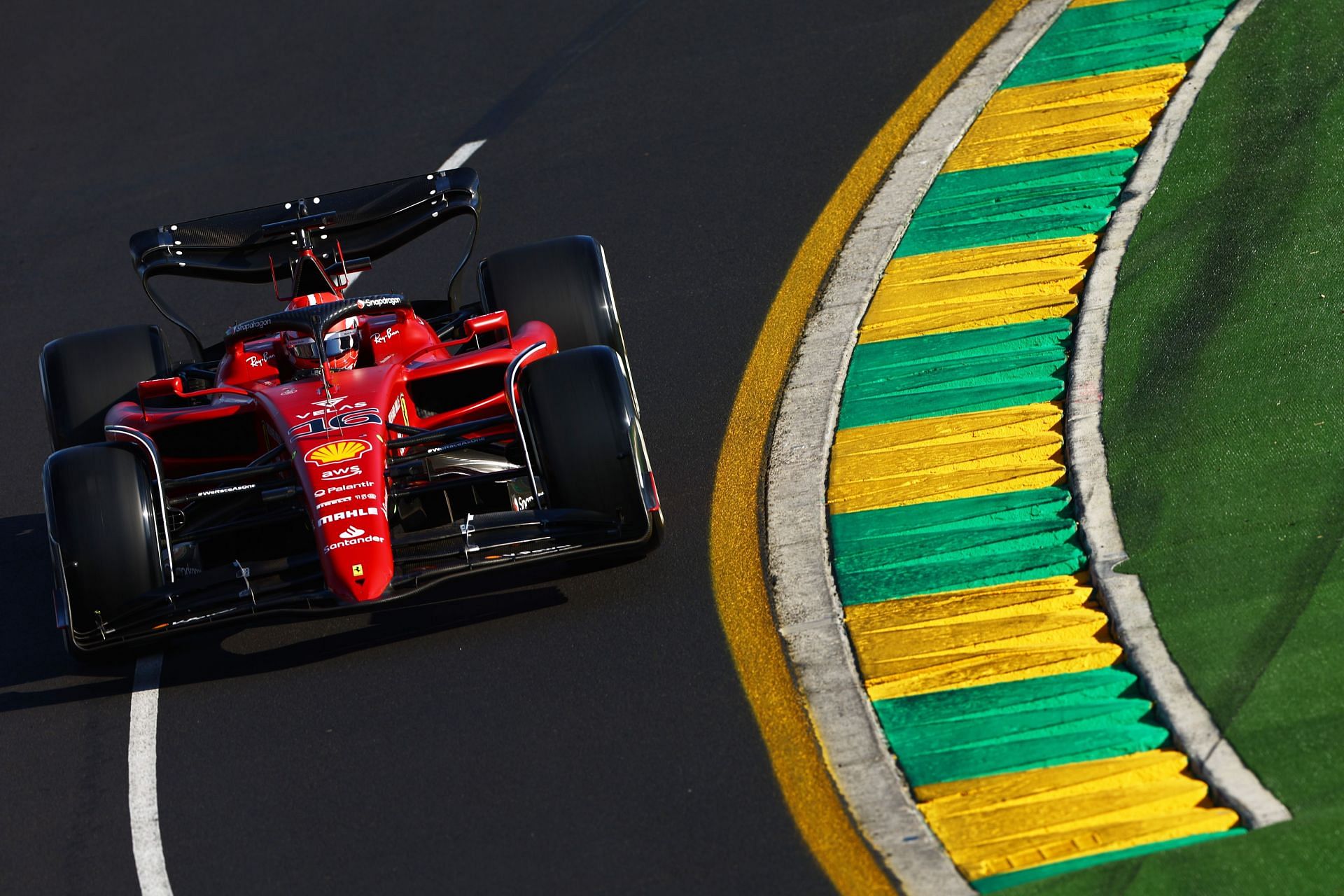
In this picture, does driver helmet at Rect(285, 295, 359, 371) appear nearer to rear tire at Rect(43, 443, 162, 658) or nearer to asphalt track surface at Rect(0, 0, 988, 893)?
rear tire at Rect(43, 443, 162, 658)

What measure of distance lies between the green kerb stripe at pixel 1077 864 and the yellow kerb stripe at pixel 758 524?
33 cm

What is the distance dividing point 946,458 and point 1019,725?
1.99 metres

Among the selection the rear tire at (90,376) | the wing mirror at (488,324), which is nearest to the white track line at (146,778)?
the rear tire at (90,376)

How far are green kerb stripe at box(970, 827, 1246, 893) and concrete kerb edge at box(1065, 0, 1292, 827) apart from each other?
173 mm

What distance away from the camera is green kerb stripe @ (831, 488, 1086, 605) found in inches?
277

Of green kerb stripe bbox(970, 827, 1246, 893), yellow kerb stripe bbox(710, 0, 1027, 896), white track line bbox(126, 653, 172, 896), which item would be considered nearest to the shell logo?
white track line bbox(126, 653, 172, 896)

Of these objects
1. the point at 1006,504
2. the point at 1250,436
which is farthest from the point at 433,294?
the point at 1250,436

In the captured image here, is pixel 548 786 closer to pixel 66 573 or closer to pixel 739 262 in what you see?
pixel 66 573

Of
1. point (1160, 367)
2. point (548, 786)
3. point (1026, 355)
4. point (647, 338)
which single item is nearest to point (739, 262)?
point (647, 338)

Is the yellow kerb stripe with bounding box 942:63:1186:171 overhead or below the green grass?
overhead

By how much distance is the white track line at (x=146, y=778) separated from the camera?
250 inches

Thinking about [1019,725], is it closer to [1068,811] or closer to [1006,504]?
[1068,811]

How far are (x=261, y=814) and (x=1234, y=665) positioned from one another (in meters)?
3.72

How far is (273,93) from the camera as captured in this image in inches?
526
